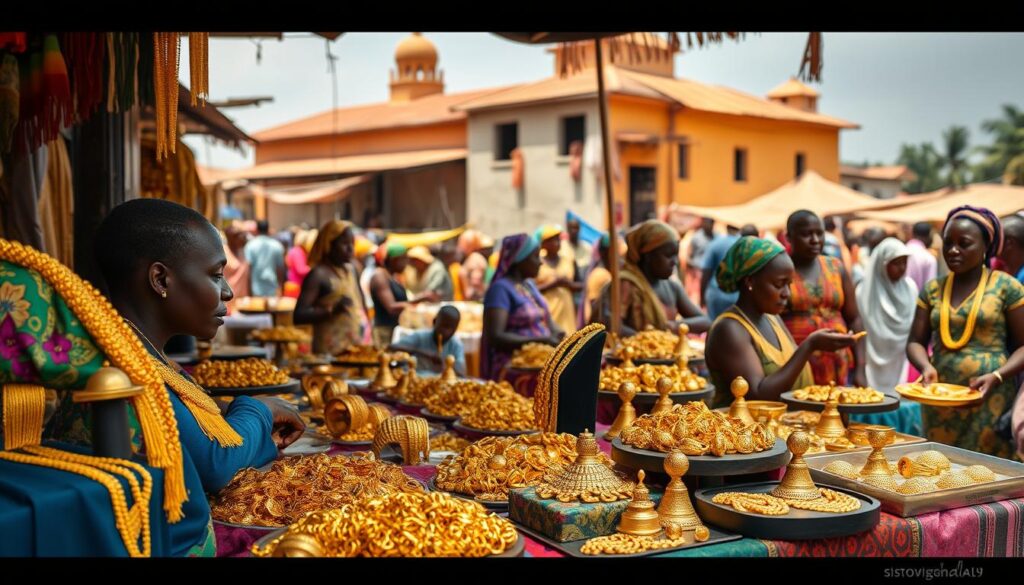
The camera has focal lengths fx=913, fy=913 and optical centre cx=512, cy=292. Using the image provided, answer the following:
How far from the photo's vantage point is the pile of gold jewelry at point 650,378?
11.0 ft

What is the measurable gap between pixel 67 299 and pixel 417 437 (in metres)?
1.43

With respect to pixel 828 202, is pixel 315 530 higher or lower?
lower

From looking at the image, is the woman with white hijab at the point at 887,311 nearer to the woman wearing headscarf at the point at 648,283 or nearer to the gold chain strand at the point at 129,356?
the woman wearing headscarf at the point at 648,283

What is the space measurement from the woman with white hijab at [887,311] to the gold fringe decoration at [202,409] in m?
6.04

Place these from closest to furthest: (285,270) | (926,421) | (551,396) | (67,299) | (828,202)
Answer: (67,299)
(551,396)
(926,421)
(285,270)
(828,202)

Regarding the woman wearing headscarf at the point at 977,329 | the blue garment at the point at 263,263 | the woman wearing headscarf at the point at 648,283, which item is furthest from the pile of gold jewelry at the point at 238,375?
the blue garment at the point at 263,263

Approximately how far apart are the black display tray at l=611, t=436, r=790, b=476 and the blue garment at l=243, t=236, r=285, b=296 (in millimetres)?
9801

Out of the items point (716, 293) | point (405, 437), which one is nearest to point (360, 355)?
point (405, 437)

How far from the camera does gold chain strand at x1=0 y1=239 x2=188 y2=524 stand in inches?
63.2

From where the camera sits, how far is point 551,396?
2.86 metres

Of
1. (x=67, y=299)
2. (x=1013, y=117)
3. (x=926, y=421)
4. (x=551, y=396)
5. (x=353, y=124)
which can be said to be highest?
(x=1013, y=117)

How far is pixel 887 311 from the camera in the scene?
7207mm

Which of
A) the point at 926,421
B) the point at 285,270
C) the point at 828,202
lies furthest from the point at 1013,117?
the point at 926,421
